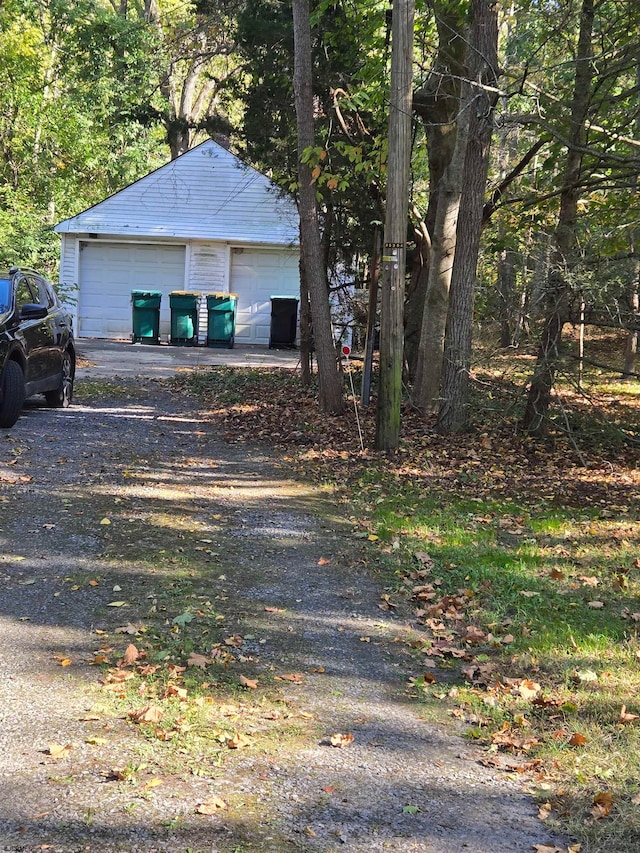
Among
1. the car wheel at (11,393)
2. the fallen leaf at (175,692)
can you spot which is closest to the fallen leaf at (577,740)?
the fallen leaf at (175,692)

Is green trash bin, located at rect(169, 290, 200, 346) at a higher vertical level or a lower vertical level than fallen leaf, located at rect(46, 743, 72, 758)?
higher

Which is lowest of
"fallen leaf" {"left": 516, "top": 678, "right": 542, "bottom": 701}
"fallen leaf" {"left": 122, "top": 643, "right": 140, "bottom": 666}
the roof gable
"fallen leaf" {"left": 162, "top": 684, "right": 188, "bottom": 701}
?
"fallen leaf" {"left": 516, "top": 678, "right": 542, "bottom": 701}

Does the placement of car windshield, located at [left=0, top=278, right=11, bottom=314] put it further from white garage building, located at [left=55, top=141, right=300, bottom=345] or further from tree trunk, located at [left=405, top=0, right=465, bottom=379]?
white garage building, located at [left=55, top=141, right=300, bottom=345]

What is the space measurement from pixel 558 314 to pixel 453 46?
199 inches

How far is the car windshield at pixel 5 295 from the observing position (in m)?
10.0

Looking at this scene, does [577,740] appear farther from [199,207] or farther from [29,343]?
[199,207]

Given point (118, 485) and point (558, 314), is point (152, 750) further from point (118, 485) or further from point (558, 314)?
point (558, 314)

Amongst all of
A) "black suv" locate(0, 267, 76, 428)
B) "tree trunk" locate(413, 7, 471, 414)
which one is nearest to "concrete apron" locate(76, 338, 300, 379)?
"black suv" locate(0, 267, 76, 428)

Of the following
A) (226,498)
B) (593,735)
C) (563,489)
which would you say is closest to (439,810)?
(593,735)

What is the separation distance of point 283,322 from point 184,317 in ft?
8.85

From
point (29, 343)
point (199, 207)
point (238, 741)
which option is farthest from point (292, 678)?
point (199, 207)

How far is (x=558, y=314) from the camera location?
1009cm

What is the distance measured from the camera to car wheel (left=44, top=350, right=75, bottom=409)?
12297 mm

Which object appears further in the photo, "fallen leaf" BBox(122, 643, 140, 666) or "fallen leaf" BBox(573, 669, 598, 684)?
"fallen leaf" BBox(573, 669, 598, 684)
